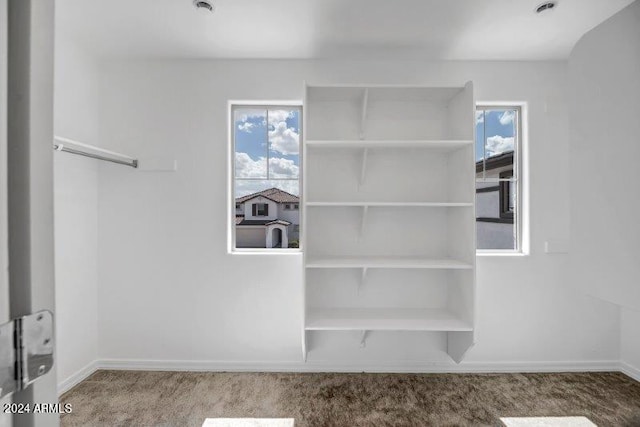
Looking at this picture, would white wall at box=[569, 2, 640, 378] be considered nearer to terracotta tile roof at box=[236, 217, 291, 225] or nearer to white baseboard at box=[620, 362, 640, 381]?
terracotta tile roof at box=[236, 217, 291, 225]

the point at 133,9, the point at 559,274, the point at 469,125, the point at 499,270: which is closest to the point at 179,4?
the point at 133,9

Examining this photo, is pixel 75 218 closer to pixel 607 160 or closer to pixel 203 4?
pixel 203 4

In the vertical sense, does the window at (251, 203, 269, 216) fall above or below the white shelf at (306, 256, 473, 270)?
above

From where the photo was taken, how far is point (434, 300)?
8.73 ft

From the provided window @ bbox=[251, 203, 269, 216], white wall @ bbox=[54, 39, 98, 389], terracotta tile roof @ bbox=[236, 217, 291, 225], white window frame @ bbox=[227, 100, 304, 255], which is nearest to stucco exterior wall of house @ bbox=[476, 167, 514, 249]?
white window frame @ bbox=[227, 100, 304, 255]

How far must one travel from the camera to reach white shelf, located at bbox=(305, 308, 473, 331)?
2.27 m

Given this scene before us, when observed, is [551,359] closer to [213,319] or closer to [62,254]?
[213,319]

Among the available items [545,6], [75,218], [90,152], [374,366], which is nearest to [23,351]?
[90,152]

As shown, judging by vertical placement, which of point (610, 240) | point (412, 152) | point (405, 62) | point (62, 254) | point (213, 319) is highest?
point (405, 62)

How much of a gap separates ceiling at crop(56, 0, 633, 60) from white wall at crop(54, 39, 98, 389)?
0.88ft

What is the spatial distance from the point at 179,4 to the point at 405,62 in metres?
1.61

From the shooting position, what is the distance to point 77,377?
97.0 inches

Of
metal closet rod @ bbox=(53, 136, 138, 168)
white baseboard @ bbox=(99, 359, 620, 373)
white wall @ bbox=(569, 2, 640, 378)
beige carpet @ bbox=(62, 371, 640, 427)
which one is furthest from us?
white baseboard @ bbox=(99, 359, 620, 373)

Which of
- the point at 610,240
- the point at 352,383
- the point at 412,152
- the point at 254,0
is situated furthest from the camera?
the point at 412,152
